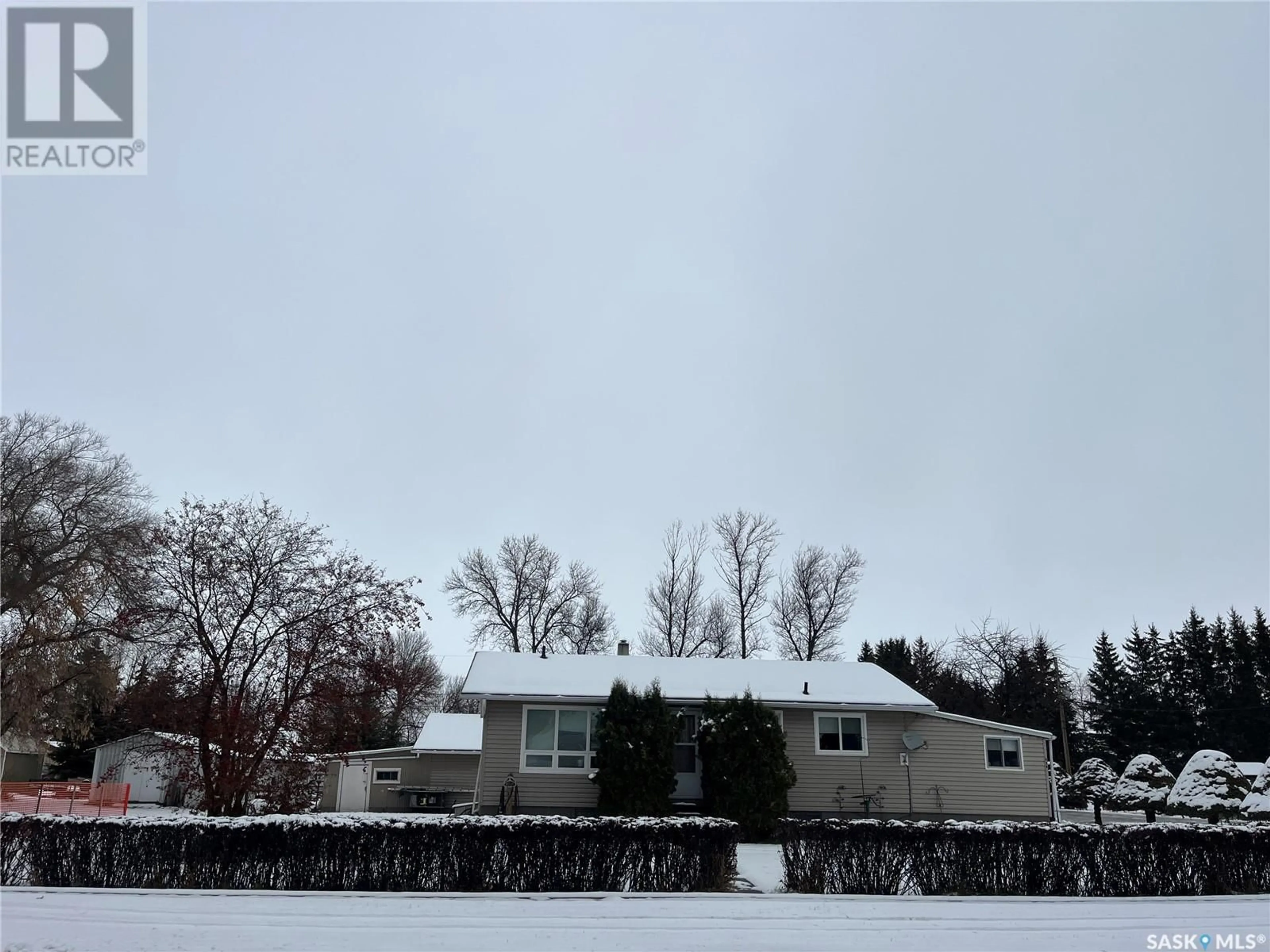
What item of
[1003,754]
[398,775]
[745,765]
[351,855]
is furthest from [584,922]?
[398,775]

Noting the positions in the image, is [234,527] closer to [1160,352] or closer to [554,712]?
[554,712]

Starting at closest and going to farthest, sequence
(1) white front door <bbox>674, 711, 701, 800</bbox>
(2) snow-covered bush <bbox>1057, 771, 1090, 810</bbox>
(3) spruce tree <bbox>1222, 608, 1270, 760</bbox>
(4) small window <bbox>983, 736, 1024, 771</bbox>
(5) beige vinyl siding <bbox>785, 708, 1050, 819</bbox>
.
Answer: (1) white front door <bbox>674, 711, 701, 800</bbox>, (5) beige vinyl siding <bbox>785, 708, 1050, 819</bbox>, (4) small window <bbox>983, 736, 1024, 771</bbox>, (2) snow-covered bush <bbox>1057, 771, 1090, 810</bbox>, (3) spruce tree <bbox>1222, 608, 1270, 760</bbox>

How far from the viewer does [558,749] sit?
18281mm

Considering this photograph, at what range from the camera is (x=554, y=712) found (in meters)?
18.4

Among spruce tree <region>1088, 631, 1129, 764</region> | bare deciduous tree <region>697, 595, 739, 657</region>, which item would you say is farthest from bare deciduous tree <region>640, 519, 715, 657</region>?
spruce tree <region>1088, 631, 1129, 764</region>

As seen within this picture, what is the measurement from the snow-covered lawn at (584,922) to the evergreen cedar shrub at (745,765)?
7.89m

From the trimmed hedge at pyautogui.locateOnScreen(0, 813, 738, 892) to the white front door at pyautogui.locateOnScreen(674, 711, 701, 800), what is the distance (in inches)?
345

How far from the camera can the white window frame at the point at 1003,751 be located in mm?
19328

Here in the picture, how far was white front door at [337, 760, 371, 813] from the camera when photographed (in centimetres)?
2692

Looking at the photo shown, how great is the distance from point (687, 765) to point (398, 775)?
1303cm

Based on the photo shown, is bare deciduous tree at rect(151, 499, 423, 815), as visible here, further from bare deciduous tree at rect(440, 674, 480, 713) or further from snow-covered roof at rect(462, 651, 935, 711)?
bare deciduous tree at rect(440, 674, 480, 713)

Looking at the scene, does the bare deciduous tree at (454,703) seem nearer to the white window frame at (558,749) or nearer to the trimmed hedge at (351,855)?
the white window frame at (558,749)

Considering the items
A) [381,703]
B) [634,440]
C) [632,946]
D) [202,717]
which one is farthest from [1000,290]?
[202,717]

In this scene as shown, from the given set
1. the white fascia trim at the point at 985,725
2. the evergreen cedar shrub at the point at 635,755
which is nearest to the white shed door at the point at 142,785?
the evergreen cedar shrub at the point at 635,755
